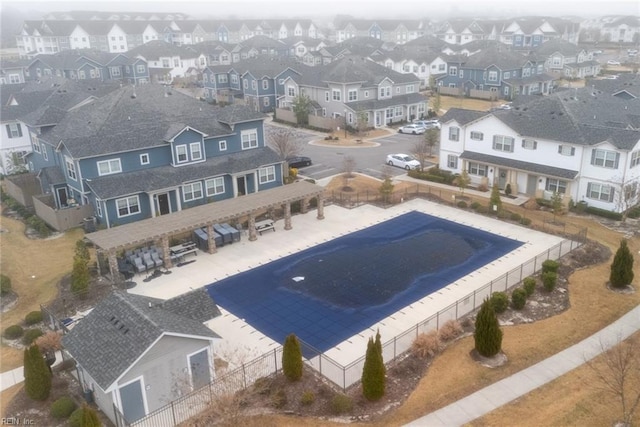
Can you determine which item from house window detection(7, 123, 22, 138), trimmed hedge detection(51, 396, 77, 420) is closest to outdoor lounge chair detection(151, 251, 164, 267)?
trimmed hedge detection(51, 396, 77, 420)

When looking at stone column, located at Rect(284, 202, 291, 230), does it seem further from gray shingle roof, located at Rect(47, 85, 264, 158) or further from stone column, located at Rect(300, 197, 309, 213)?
gray shingle roof, located at Rect(47, 85, 264, 158)

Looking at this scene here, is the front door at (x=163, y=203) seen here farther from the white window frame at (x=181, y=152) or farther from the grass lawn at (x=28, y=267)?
the grass lawn at (x=28, y=267)

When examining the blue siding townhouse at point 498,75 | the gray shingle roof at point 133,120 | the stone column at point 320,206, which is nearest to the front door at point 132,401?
the stone column at point 320,206

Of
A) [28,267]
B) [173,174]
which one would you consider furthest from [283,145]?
[28,267]

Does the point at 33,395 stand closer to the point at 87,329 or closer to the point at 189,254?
the point at 87,329

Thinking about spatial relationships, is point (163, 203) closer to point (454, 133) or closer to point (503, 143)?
point (454, 133)
